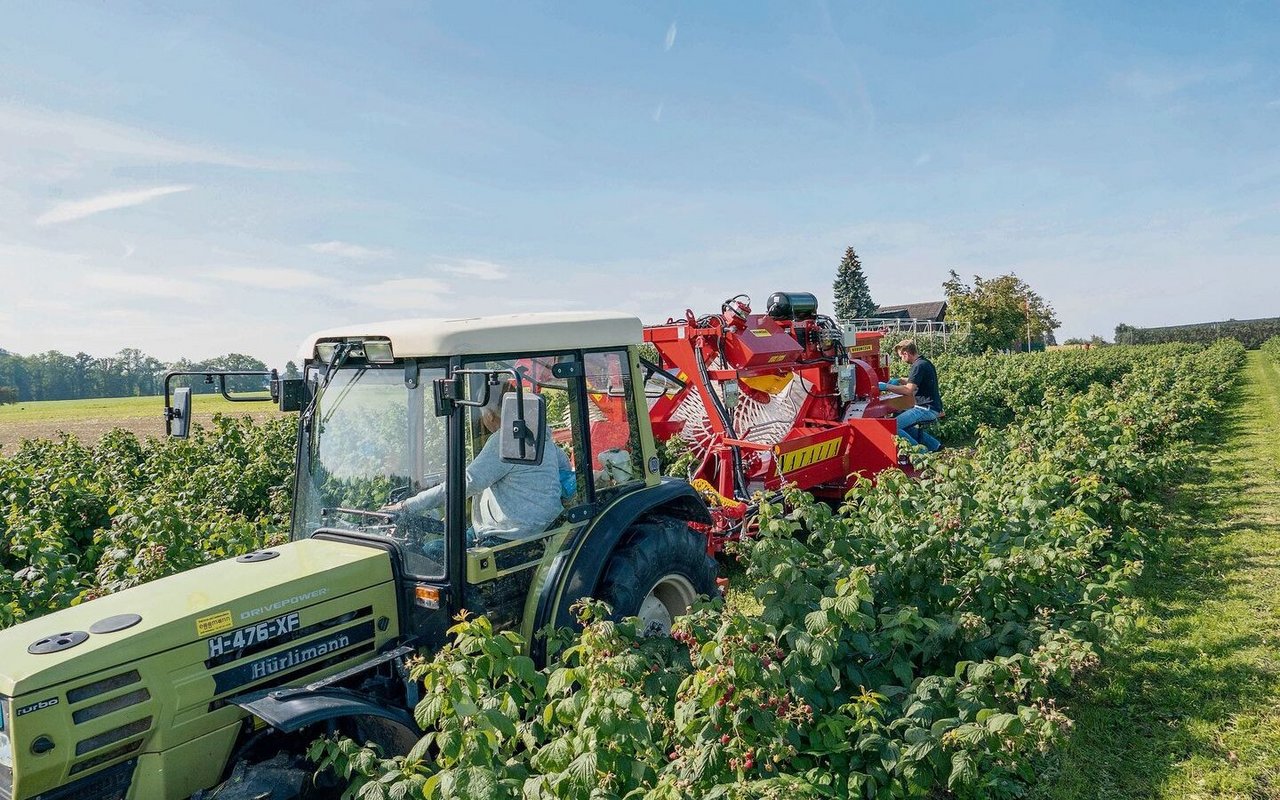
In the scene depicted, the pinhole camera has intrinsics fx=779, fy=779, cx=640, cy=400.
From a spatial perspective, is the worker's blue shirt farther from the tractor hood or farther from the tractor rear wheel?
the tractor hood

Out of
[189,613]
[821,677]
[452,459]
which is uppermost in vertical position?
[452,459]

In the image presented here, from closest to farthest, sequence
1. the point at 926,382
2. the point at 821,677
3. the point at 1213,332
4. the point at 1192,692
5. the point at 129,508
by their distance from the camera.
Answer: the point at 821,677 → the point at 1192,692 → the point at 129,508 → the point at 926,382 → the point at 1213,332

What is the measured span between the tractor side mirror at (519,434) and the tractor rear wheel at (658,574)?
44.3 inches

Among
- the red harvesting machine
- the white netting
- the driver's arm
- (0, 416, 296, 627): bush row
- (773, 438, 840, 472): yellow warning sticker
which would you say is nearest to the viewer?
the driver's arm

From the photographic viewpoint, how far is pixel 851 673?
341 centimetres

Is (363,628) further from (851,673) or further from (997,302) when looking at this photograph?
(997,302)

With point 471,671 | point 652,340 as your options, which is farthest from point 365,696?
point 652,340

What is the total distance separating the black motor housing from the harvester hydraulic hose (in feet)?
4.21

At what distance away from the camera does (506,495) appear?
12.6ft

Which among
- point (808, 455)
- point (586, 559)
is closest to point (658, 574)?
point (586, 559)

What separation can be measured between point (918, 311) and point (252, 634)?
70.9 m

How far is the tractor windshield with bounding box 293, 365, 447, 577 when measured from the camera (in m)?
3.60

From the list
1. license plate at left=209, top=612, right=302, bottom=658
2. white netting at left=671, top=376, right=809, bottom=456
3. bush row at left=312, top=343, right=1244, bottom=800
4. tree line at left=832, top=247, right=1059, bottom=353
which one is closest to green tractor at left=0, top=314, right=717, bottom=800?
license plate at left=209, top=612, right=302, bottom=658

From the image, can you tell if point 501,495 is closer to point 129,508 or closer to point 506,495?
point 506,495
